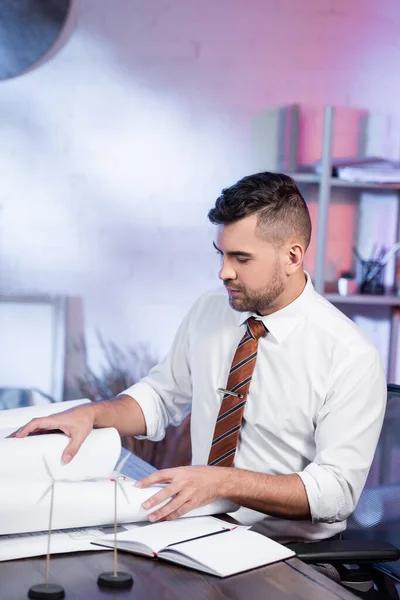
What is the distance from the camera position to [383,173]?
3.42m

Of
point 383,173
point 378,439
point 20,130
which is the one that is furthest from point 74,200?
point 378,439

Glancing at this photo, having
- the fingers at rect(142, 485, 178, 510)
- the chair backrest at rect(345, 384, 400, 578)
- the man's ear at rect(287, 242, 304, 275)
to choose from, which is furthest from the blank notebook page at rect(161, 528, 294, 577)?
the man's ear at rect(287, 242, 304, 275)

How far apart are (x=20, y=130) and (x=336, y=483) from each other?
7.50ft

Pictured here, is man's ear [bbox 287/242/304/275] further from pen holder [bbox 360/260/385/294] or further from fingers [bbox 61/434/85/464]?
pen holder [bbox 360/260/385/294]

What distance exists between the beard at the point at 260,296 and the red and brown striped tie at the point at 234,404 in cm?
6

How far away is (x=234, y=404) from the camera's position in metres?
1.80

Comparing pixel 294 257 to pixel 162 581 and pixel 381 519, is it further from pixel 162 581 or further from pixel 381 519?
pixel 162 581

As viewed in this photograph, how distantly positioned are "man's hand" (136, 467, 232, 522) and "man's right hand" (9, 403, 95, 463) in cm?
14

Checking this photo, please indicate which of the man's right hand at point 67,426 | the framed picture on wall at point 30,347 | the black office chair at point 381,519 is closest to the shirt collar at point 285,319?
the black office chair at point 381,519

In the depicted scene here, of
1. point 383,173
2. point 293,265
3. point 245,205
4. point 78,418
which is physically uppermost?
point 383,173

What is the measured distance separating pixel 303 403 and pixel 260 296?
0.24 m

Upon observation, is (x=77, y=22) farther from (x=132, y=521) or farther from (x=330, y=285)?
(x=132, y=521)

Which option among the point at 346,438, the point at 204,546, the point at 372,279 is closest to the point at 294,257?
the point at 346,438

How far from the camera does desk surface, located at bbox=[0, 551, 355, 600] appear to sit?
111 cm
